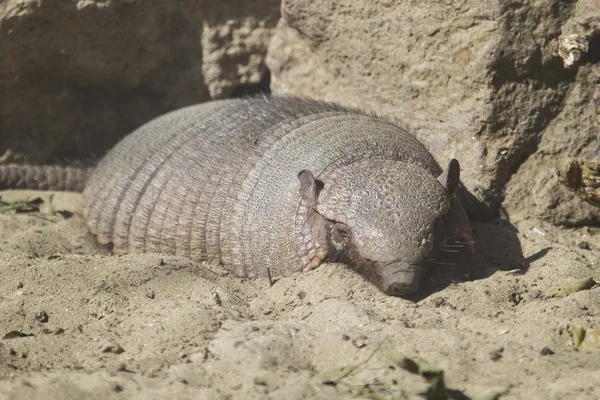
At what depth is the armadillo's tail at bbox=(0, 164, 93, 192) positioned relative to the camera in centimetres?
611

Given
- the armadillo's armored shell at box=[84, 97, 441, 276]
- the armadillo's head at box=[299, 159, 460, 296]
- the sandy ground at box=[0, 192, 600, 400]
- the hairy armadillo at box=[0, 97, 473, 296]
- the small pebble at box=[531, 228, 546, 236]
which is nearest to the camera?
the sandy ground at box=[0, 192, 600, 400]

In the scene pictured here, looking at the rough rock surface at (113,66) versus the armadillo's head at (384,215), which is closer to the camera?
the armadillo's head at (384,215)

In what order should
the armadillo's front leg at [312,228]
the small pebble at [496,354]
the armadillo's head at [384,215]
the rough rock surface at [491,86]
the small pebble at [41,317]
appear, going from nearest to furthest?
1. the small pebble at [496,354]
2. the small pebble at [41,317]
3. the armadillo's head at [384,215]
4. the armadillo's front leg at [312,228]
5. the rough rock surface at [491,86]

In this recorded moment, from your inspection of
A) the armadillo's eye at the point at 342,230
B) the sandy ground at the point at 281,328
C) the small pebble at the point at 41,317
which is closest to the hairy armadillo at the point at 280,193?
the armadillo's eye at the point at 342,230

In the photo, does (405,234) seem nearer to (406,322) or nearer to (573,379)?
(406,322)

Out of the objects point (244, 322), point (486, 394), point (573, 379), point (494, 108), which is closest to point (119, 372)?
point (244, 322)

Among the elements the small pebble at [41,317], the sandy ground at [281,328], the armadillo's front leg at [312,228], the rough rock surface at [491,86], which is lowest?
the small pebble at [41,317]

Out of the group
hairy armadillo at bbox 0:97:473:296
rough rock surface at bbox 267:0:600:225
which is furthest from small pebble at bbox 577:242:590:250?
hairy armadillo at bbox 0:97:473:296

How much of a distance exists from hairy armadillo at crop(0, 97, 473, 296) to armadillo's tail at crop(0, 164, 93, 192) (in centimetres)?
3

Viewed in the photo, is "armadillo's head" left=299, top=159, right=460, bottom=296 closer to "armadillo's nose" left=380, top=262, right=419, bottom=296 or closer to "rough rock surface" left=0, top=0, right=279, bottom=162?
"armadillo's nose" left=380, top=262, right=419, bottom=296

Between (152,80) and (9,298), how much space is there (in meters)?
3.10

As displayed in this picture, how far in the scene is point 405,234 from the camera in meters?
3.91

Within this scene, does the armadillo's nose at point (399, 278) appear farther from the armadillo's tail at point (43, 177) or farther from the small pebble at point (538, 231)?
the armadillo's tail at point (43, 177)

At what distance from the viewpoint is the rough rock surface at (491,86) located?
15.4 ft
